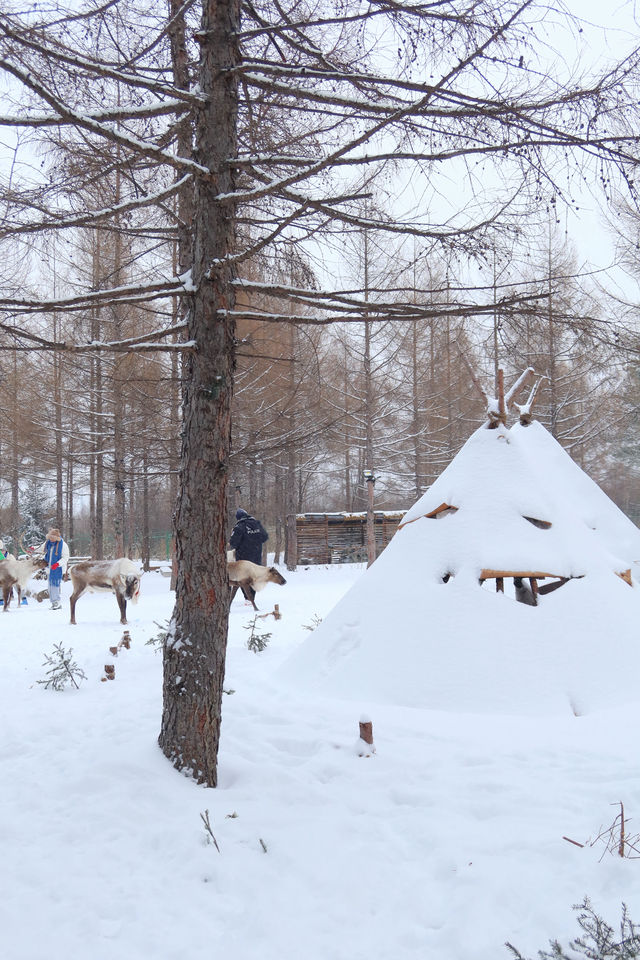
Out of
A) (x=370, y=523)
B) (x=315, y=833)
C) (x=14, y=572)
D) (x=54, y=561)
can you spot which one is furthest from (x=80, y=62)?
(x=370, y=523)

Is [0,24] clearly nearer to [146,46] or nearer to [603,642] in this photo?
[146,46]

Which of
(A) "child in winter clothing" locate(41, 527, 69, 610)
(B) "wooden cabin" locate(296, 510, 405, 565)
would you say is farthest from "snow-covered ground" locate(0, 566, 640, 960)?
(B) "wooden cabin" locate(296, 510, 405, 565)

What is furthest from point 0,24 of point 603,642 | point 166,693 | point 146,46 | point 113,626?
point 113,626

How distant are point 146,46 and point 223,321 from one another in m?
2.33

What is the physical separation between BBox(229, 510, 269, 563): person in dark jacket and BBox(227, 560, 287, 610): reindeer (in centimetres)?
111

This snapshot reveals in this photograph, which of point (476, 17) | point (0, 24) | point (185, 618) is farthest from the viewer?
point (185, 618)

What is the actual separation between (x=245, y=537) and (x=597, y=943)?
11178 mm

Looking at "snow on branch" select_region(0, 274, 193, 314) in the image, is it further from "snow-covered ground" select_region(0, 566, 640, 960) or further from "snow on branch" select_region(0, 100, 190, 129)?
"snow-covered ground" select_region(0, 566, 640, 960)

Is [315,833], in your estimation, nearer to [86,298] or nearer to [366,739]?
[366,739]

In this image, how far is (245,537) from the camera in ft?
42.9

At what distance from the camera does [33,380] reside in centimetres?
1577

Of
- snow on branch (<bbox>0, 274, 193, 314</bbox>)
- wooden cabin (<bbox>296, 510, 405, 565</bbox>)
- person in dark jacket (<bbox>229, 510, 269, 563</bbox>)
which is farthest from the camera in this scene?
wooden cabin (<bbox>296, 510, 405, 565</bbox>)

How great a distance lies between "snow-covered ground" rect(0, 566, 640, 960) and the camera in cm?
244

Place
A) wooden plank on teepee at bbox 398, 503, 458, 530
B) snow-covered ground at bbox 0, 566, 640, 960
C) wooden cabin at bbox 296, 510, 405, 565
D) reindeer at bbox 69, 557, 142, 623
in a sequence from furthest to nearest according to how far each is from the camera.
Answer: wooden cabin at bbox 296, 510, 405, 565 → reindeer at bbox 69, 557, 142, 623 → wooden plank on teepee at bbox 398, 503, 458, 530 → snow-covered ground at bbox 0, 566, 640, 960
